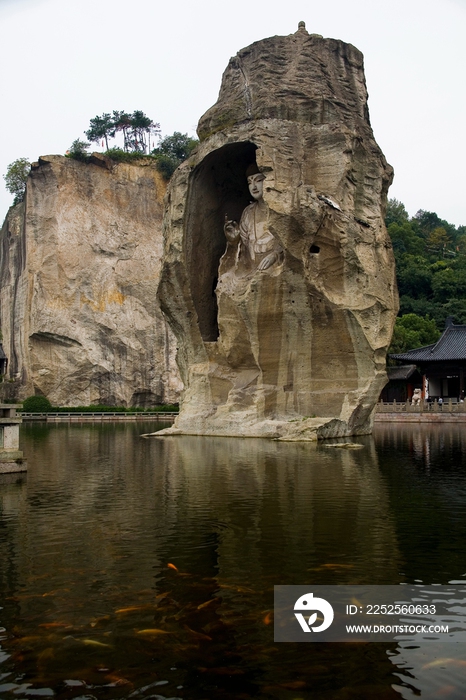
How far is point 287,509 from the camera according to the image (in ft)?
31.4

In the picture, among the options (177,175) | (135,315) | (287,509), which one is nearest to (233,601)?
(287,509)

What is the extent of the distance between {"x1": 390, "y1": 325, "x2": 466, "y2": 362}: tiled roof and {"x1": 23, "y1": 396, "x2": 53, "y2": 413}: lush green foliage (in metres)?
22.3

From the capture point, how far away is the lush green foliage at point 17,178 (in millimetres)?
54625

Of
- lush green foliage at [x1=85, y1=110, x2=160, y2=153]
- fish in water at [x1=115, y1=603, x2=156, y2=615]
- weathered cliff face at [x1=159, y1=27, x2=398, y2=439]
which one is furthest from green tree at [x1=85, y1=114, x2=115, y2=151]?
fish in water at [x1=115, y1=603, x2=156, y2=615]

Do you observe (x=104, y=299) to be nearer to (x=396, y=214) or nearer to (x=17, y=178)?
(x=17, y=178)

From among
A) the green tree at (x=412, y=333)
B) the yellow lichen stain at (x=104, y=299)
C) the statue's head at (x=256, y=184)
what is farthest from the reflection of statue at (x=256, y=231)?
the yellow lichen stain at (x=104, y=299)

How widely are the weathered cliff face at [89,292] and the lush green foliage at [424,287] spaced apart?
699 inches

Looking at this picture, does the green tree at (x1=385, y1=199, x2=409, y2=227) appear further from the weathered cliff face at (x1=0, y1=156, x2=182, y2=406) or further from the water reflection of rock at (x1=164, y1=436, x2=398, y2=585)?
the water reflection of rock at (x1=164, y1=436, x2=398, y2=585)

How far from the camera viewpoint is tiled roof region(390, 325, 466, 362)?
37.6 metres

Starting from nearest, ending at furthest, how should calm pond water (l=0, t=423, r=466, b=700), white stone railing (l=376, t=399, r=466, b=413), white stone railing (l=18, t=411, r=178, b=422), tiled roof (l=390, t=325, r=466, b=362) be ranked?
calm pond water (l=0, t=423, r=466, b=700)
white stone railing (l=376, t=399, r=466, b=413)
tiled roof (l=390, t=325, r=466, b=362)
white stone railing (l=18, t=411, r=178, b=422)

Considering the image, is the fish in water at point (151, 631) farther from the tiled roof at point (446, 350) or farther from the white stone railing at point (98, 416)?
the white stone railing at point (98, 416)

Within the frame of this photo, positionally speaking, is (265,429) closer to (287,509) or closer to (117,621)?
(287,509)

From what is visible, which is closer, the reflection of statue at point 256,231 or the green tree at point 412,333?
the reflection of statue at point 256,231

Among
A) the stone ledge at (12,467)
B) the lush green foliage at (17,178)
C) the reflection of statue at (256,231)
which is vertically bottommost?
the stone ledge at (12,467)
